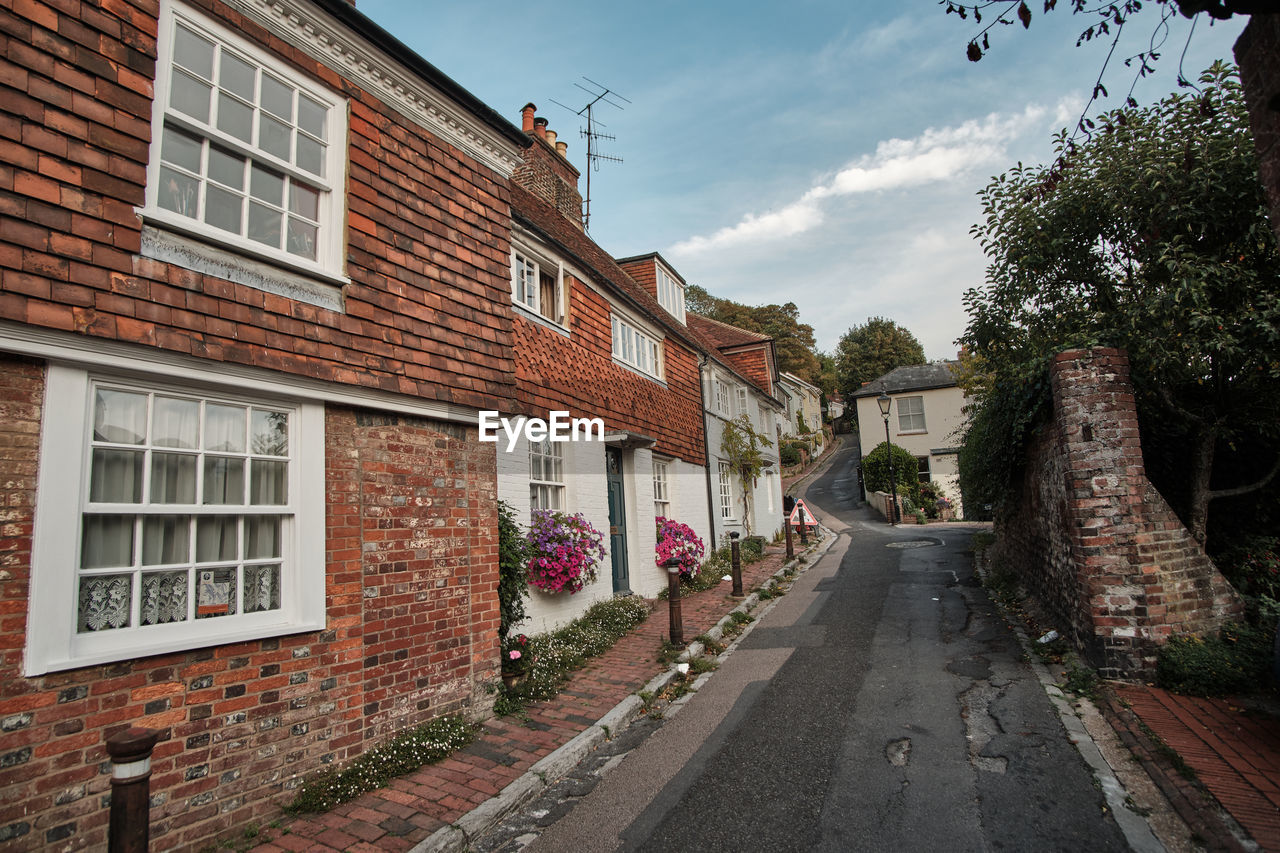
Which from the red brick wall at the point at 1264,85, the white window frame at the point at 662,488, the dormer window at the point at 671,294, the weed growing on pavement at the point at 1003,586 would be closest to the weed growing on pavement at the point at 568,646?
the white window frame at the point at 662,488

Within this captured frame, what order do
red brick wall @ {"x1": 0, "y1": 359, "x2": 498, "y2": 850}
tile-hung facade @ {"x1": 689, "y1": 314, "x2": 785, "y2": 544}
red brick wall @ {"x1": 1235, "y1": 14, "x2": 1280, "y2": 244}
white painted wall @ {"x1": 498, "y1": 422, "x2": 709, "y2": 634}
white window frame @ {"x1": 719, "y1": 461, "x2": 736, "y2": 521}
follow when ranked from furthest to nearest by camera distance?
white window frame @ {"x1": 719, "y1": 461, "x2": 736, "y2": 521}, tile-hung facade @ {"x1": 689, "y1": 314, "x2": 785, "y2": 544}, white painted wall @ {"x1": 498, "y1": 422, "x2": 709, "y2": 634}, red brick wall @ {"x1": 0, "y1": 359, "x2": 498, "y2": 850}, red brick wall @ {"x1": 1235, "y1": 14, "x2": 1280, "y2": 244}

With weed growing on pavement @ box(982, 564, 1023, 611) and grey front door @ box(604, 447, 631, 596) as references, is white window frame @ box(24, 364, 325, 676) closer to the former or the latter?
grey front door @ box(604, 447, 631, 596)

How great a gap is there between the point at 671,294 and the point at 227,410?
54.6 ft

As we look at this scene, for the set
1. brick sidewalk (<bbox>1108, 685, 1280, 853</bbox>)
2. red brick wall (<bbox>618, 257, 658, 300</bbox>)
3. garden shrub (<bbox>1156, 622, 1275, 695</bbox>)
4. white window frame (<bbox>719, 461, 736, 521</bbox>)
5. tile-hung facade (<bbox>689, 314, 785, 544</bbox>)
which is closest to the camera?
brick sidewalk (<bbox>1108, 685, 1280, 853</bbox>)

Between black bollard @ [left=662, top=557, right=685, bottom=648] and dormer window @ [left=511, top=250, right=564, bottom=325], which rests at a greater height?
dormer window @ [left=511, top=250, right=564, bottom=325]

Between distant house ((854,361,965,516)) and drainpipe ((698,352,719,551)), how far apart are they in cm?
1937

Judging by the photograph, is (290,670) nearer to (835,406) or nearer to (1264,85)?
(1264,85)

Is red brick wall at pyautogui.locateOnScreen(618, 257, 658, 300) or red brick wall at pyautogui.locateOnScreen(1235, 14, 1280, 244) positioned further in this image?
red brick wall at pyautogui.locateOnScreen(618, 257, 658, 300)

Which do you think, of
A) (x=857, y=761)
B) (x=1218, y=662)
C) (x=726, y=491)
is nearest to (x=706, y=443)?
(x=726, y=491)

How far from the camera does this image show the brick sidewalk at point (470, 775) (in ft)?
13.1

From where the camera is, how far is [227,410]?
4375mm

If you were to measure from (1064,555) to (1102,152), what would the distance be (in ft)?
14.6

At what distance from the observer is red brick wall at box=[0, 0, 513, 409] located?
349cm

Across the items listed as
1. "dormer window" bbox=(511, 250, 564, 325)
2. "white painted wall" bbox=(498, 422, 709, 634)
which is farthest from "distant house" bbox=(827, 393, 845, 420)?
"dormer window" bbox=(511, 250, 564, 325)
